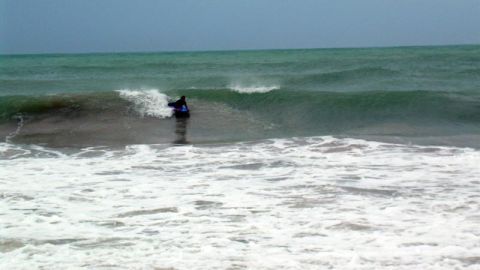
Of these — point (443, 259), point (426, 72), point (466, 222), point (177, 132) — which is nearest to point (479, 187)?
point (466, 222)

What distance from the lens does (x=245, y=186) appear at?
7316 millimetres

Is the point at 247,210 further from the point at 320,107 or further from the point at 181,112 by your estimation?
the point at 320,107

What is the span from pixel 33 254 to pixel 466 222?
4.03 m

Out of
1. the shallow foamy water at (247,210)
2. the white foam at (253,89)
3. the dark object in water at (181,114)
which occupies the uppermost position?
the white foam at (253,89)

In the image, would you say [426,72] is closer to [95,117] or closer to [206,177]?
[95,117]

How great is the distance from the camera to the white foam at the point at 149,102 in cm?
1602

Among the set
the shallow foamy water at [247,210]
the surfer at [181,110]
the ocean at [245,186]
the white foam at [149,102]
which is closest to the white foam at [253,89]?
the ocean at [245,186]

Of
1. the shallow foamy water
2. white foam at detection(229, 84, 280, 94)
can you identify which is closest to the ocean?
the shallow foamy water

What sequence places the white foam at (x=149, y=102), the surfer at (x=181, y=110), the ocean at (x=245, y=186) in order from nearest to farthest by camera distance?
the ocean at (x=245, y=186), the surfer at (x=181, y=110), the white foam at (x=149, y=102)

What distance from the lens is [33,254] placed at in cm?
475

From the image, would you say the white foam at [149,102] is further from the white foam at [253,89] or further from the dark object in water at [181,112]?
the white foam at [253,89]

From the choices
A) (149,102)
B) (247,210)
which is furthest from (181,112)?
(247,210)

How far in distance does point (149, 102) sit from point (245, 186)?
10.4 meters

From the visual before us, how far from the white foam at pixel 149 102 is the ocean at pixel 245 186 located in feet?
0.28
